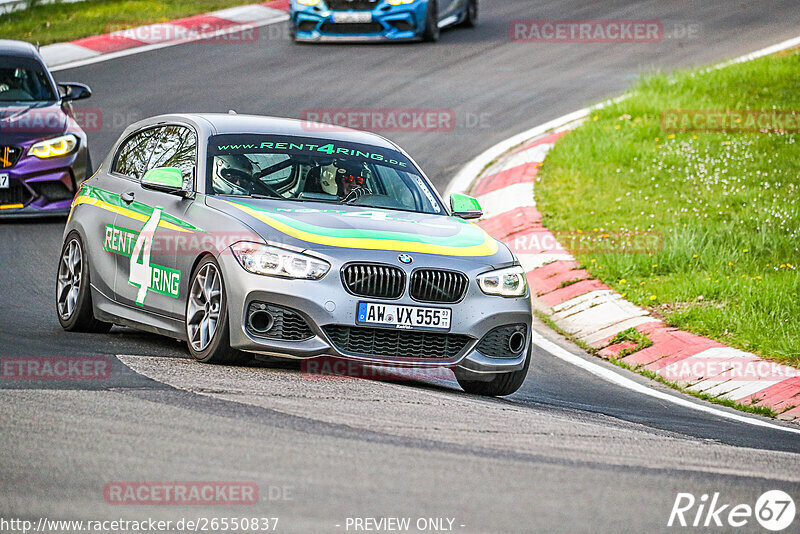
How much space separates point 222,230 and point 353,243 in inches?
30.5

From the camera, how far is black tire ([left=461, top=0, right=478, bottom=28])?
24.2m

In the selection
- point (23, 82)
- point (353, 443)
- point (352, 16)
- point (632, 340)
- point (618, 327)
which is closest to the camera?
point (353, 443)

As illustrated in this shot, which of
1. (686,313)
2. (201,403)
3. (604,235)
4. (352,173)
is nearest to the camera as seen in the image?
(201,403)

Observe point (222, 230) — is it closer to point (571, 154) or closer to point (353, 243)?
point (353, 243)

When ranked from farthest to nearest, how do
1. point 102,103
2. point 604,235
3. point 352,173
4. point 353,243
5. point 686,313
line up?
point 102,103
point 604,235
point 686,313
point 352,173
point 353,243

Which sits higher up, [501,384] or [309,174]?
[309,174]

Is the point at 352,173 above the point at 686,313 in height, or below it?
above

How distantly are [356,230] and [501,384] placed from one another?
1342mm

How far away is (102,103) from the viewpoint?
1889cm

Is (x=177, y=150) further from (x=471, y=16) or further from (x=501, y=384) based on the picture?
(x=471, y=16)

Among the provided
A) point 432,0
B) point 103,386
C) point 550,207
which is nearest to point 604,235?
point 550,207

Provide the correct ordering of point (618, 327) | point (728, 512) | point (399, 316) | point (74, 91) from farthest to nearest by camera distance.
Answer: point (74, 91), point (618, 327), point (399, 316), point (728, 512)

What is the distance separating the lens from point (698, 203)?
47.1 feet

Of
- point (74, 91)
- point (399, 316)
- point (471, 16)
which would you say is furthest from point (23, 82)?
point (471, 16)
